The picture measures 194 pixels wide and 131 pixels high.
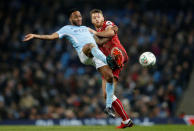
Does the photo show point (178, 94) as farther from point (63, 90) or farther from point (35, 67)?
point (35, 67)

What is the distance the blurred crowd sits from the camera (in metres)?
16.8

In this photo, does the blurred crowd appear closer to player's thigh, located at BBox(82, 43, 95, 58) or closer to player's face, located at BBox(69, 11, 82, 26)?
player's face, located at BBox(69, 11, 82, 26)

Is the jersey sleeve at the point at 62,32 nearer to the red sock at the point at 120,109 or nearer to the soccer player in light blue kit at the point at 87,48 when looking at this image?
the soccer player in light blue kit at the point at 87,48

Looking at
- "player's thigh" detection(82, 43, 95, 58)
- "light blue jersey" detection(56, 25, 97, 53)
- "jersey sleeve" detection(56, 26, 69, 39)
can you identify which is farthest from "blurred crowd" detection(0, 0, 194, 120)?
"player's thigh" detection(82, 43, 95, 58)

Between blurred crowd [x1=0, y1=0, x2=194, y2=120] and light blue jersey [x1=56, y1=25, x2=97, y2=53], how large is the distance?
6.43 meters

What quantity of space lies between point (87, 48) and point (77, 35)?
2.03 feet

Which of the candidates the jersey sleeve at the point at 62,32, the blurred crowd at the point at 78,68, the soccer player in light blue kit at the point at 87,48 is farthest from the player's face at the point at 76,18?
the blurred crowd at the point at 78,68

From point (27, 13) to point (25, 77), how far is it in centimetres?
402

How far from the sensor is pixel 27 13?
20141 mm

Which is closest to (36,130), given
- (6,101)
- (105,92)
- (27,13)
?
(105,92)

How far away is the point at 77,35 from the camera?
10336 mm

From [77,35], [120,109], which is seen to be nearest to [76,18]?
[77,35]

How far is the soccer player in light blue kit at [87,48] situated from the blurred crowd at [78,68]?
6.47m

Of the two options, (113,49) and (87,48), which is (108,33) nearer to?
(113,49)
